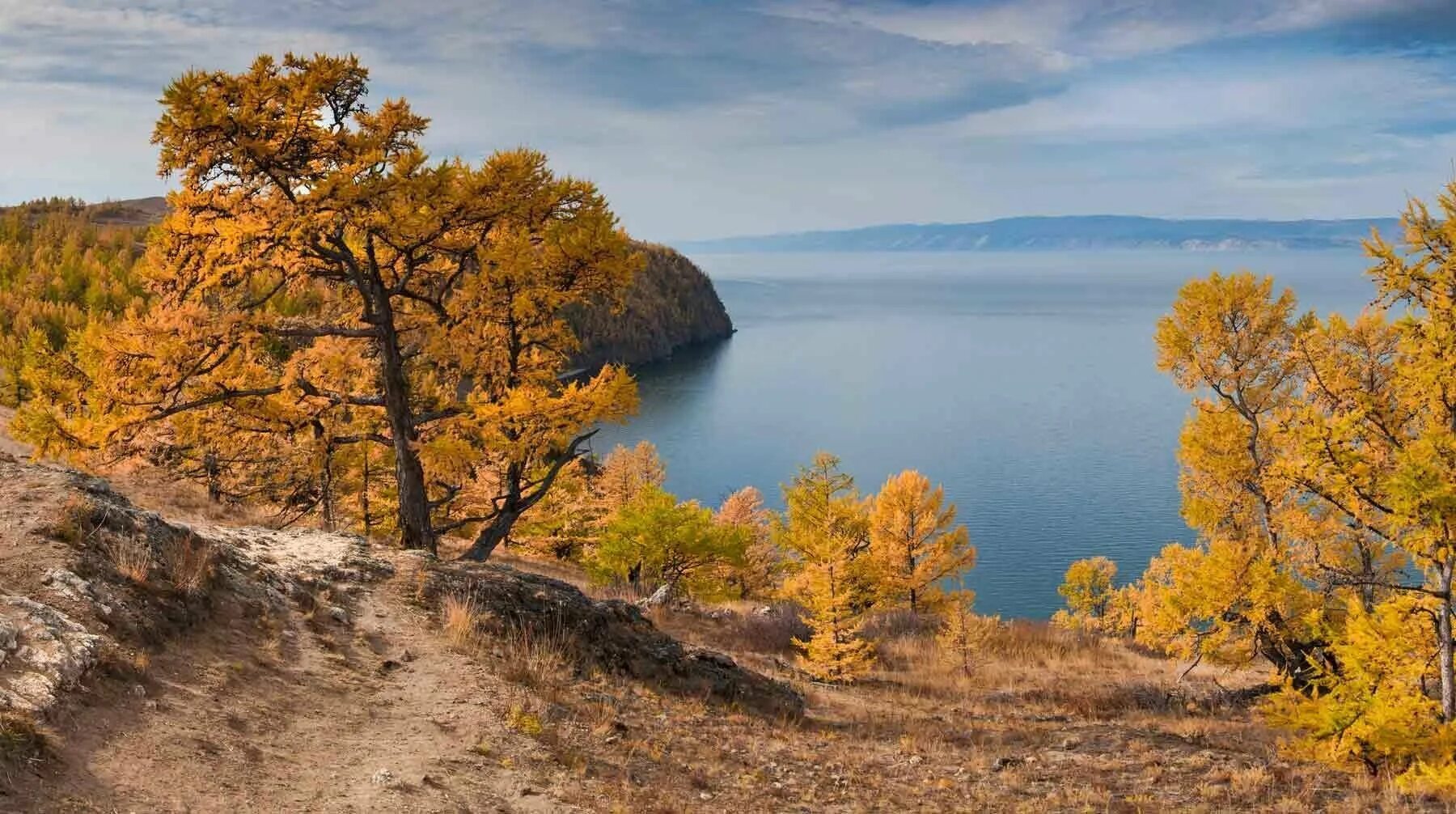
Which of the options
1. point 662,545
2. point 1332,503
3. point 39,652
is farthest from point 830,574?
point 39,652

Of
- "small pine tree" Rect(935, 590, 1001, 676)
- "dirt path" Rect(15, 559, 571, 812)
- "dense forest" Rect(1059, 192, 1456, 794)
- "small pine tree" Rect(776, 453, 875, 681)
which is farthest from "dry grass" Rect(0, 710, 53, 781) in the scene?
"small pine tree" Rect(935, 590, 1001, 676)

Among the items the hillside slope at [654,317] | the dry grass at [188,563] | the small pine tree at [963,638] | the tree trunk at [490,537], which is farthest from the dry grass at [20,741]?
the hillside slope at [654,317]

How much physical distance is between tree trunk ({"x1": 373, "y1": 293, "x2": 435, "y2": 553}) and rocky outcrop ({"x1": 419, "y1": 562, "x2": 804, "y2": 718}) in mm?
1427

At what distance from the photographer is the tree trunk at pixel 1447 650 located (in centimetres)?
1128

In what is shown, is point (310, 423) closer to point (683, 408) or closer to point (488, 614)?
point (488, 614)

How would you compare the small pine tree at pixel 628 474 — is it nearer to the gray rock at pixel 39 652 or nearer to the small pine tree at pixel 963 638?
the small pine tree at pixel 963 638

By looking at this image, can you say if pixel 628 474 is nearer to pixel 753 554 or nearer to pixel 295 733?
pixel 753 554

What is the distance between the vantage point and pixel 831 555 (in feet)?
76.6

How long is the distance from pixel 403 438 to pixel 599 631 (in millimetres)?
4508

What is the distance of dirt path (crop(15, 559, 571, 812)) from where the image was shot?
622 centimetres

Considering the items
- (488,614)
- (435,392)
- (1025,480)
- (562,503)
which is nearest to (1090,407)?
(1025,480)

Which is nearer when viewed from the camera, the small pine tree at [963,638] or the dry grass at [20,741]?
the dry grass at [20,741]

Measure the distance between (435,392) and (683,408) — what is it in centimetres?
9101

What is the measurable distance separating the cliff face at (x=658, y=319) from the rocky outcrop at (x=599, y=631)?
4869 inches
